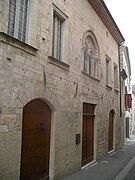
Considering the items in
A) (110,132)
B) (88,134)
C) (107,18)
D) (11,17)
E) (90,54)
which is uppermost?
(107,18)

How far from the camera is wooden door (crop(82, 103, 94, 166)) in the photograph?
34.9 feet

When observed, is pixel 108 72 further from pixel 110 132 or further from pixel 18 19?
pixel 18 19

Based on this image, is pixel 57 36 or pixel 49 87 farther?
pixel 57 36

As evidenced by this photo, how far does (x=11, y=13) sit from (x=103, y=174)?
6.26m

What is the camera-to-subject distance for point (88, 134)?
1121cm

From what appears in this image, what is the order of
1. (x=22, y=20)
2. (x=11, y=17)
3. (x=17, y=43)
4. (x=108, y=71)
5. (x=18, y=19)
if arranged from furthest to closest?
(x=108, y=71) → (x=22, y=20) → (x=18, y=19) → (x=11, y=17) → (x=17, y=43)

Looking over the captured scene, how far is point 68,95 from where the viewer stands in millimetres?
8742

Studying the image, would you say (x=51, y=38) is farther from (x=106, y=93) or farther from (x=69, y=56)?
(x=106, y=93)

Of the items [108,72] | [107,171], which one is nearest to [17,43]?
[107,171]

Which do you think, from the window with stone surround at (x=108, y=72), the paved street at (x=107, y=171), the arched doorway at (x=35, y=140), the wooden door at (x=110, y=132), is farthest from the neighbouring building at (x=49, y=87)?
the wooden door at (x=110, y=132)

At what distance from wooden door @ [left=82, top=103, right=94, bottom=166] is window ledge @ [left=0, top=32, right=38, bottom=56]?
4.77m

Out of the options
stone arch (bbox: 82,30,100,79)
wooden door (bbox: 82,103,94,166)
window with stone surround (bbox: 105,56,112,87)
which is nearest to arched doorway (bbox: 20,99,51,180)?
wooden door (bbox: 82,103,94,166)

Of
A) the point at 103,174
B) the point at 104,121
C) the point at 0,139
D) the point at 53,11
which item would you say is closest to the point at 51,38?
the point at 53,11

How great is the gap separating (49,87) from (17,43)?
1.91 meters
